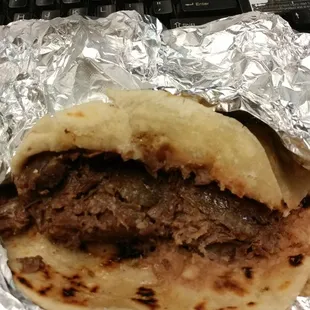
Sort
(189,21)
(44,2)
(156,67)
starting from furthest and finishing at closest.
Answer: (44,2) < (189,21) < (156,67)

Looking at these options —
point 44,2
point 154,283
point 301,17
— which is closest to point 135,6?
point 44,2

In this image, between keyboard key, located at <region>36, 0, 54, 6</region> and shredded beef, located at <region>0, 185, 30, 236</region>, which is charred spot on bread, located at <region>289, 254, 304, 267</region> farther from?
keyboard key, located at <region>36, 0, 54, 6</region>

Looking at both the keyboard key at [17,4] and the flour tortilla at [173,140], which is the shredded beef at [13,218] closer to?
the flour tortilla at [173,140]

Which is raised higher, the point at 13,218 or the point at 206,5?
the point at 206,5

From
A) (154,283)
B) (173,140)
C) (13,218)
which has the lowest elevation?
(154,283)

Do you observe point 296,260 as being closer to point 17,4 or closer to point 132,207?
point 132,207

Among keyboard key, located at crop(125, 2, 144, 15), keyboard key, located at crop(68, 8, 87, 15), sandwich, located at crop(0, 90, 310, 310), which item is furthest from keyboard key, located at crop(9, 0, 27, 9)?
sandwich, located at crop(0, 90, 310, 310)

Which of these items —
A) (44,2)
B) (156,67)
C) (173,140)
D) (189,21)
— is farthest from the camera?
(44,2)
